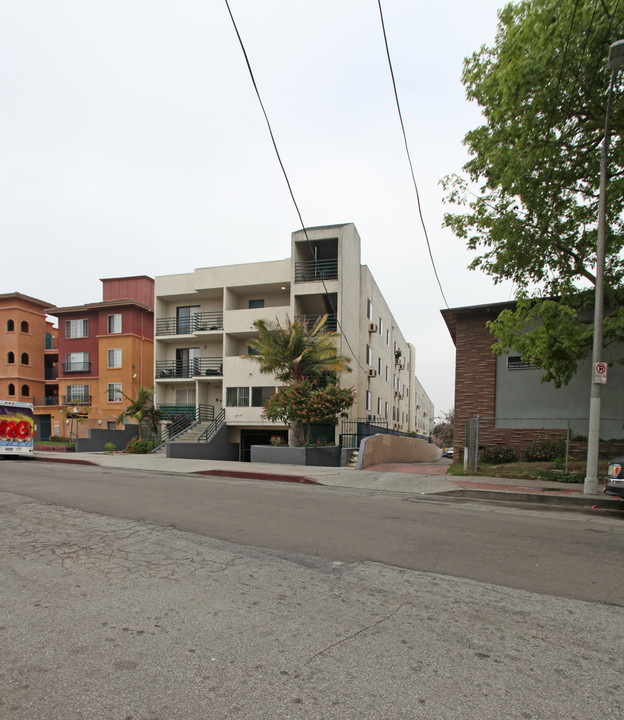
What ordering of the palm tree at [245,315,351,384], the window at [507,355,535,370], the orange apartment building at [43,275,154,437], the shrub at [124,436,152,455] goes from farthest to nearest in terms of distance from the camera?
the orange apartment building at [43,275,154,437], the shrub at [124,436,152,455], the palm tree at [245,315,351,384], the window at [507,355,535,370]

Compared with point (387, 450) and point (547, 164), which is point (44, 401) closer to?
point (387, 450)

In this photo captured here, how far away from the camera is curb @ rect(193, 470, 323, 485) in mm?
14031

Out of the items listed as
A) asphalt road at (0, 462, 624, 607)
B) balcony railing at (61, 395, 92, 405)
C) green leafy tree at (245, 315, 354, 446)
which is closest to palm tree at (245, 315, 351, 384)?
green leafy tree at (245, 315, 354, 446)

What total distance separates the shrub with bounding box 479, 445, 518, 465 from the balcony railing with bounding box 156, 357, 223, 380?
1696 centimetres

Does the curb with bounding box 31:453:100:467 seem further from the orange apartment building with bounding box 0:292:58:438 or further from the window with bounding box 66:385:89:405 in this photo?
the orange apartment building with bounding box 0:292:58:438

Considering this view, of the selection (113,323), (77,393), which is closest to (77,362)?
(77,393)

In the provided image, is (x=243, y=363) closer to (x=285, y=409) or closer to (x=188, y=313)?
(x=188, y=313)

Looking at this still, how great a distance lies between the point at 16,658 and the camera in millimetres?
3105

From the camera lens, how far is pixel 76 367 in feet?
117

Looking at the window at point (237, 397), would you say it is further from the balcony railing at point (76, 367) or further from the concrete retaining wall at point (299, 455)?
the balcony railing at point (76, 367)

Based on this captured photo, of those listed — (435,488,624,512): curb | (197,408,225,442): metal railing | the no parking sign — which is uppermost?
the no parking sign

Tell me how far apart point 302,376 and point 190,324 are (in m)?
12.7

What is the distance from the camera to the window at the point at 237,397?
28230mm

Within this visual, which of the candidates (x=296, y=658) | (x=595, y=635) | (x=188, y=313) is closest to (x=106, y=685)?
(x=296, y=658)
